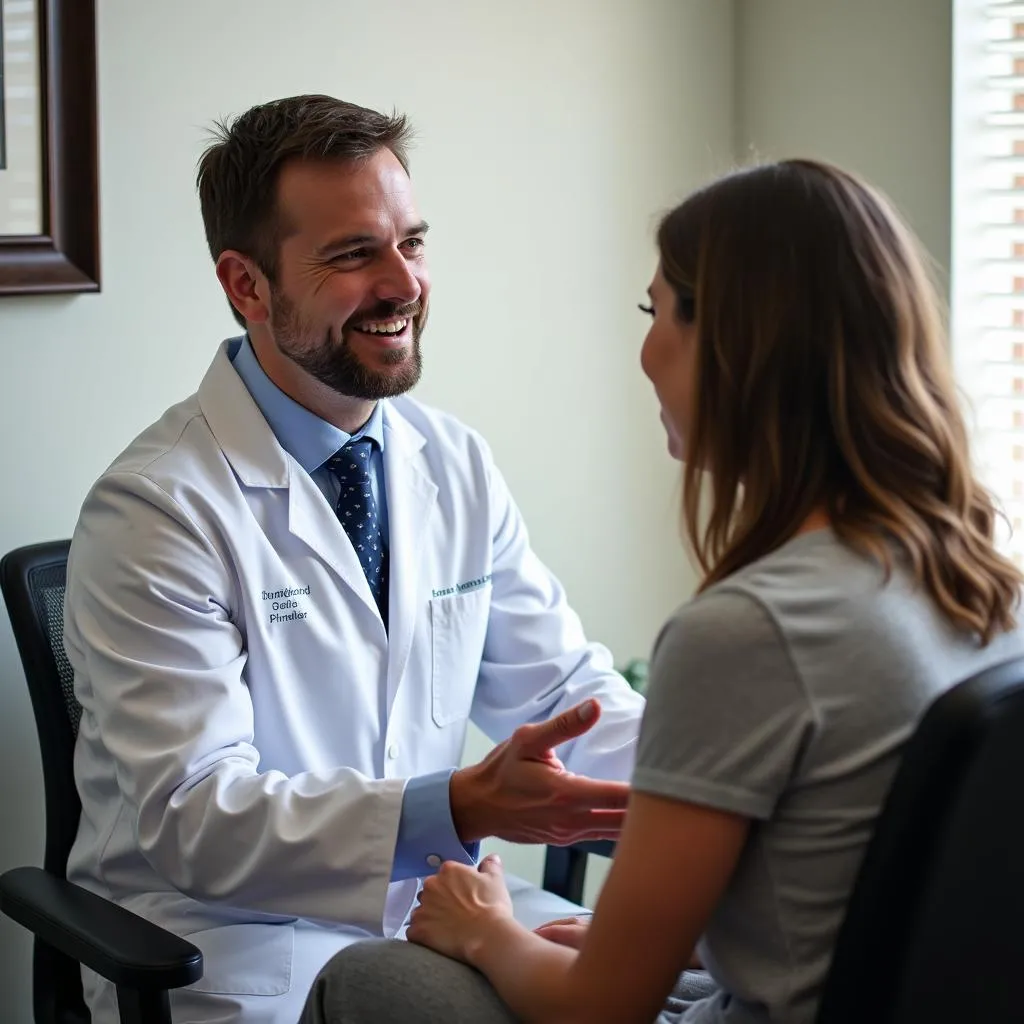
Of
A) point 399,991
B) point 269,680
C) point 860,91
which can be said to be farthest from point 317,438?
point 860,91

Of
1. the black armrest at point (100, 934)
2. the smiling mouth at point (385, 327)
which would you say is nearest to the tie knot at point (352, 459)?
the smiling mouth at point (385, 327)

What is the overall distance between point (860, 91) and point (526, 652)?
1232 mm

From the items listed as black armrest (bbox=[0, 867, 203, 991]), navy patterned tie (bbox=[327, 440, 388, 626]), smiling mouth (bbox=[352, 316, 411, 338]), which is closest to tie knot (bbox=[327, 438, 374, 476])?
navy patterned tie (bbox=[327, 440, 388, 626])

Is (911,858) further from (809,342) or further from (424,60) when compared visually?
(424,60)

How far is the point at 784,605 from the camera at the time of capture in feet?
3.33

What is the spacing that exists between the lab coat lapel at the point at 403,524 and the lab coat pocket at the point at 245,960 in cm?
32

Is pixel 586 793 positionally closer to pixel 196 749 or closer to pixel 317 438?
pixel 196 749

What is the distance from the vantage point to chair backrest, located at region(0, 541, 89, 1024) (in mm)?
1673

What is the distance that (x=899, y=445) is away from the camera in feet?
3.62

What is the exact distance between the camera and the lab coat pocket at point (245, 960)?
156 centimetres

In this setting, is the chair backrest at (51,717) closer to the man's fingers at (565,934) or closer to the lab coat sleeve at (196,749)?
the lab coat sleeve at (196,749)

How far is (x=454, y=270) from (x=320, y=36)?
427mm

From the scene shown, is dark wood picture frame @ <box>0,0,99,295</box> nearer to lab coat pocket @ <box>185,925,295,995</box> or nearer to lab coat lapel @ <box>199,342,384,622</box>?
lab coat lapel @ <box>199,342,384,622</box>

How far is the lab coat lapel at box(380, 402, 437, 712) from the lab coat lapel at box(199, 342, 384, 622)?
4 cm
